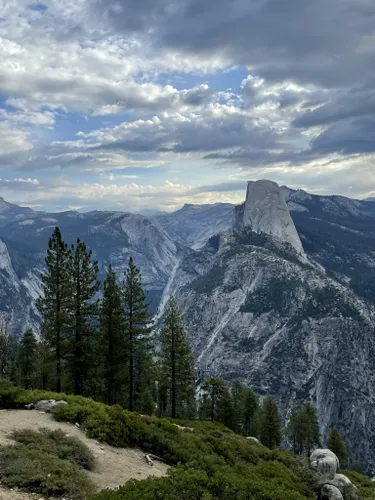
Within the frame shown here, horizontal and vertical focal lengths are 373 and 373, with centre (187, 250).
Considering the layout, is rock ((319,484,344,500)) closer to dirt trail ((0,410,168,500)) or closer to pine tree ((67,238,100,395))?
dirt trail ((0,410,168,500))

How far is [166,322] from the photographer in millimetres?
45031

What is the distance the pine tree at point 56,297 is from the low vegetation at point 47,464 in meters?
17.8

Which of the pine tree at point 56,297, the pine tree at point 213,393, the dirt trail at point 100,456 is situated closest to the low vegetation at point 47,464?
the dirt trail at point 100,456

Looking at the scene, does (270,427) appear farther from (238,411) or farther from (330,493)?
→ (330,493)

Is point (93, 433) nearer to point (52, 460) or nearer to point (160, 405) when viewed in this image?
point (52, 460)

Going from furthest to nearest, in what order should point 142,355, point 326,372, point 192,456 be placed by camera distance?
point 326,372 → point 142,355 → point 192,456

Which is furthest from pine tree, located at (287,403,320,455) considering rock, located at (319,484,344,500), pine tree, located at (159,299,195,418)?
rock, located at (319,484,344,500)

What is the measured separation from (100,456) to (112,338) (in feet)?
69.1

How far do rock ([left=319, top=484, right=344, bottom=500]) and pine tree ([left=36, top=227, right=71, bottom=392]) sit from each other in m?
23.9

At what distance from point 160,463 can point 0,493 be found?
843 cm

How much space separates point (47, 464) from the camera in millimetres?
13977

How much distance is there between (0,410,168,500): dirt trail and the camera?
14766 mm

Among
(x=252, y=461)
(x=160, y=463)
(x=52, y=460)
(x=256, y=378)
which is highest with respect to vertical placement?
(x=52, y=460)

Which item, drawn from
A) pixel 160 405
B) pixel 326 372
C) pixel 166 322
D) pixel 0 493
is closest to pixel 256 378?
pixel 326 372
